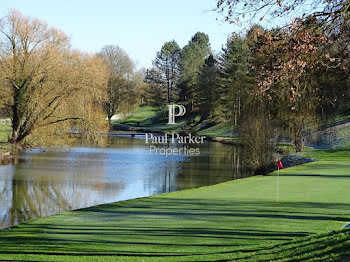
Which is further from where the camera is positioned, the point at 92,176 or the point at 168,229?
the point at 92,176

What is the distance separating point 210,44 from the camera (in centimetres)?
9769

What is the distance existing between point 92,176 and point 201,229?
47.1 feet

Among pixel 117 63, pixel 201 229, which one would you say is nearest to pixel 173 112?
pixel 117 63

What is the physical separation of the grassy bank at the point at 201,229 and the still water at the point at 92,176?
151 inches

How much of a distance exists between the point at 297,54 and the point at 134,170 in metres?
19.1

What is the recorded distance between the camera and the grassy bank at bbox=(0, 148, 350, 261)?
7848mm

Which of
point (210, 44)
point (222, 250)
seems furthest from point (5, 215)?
point (210, 44)

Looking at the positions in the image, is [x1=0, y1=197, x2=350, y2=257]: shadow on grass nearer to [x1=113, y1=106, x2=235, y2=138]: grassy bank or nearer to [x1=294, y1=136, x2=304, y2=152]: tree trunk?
[x1=294, y1=136, x2=304, y2=152]: tree trunk

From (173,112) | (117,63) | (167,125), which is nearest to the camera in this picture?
(167,125)

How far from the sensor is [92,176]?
23.3 meters

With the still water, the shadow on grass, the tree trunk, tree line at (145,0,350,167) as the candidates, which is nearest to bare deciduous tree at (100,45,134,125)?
tree line at (145,0,350,167)

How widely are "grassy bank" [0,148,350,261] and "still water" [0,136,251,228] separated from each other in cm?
385

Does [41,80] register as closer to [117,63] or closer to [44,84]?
[44,84]

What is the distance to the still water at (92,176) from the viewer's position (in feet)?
56.2
